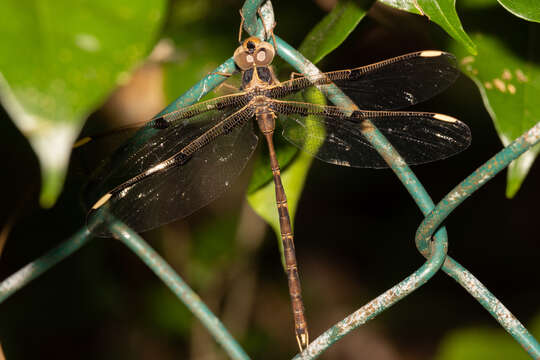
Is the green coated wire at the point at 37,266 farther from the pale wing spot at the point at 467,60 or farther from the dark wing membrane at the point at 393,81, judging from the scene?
the pale wing spot at the point at 467,60

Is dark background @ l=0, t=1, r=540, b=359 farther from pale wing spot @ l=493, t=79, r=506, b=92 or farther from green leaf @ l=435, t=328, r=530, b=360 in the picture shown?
pale wing spot @ l=493, t=79, r=506, b=92

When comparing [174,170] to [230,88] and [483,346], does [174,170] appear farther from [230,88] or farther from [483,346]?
[483,346]

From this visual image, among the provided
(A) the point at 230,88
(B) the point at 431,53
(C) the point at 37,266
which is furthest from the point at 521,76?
(C) the point at 37,266

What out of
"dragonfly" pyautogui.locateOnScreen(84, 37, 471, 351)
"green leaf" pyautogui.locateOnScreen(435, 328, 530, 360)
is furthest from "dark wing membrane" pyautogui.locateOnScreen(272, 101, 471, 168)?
"green leaf" pyautogui.locateOnScreen(435, 328, 530, 360)

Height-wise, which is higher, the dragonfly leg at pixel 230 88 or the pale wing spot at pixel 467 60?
the dragonfly leg at pixel 230 88

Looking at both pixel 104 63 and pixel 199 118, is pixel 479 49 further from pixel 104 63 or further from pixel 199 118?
pixel 104 63

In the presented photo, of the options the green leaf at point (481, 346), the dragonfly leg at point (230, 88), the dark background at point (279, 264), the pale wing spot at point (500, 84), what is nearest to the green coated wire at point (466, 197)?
the pale wing spot at point (500, 84)

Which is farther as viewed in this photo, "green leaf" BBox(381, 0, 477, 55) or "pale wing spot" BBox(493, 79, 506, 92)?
"pale wing spot" BBox(493, 79, 506, 92)
